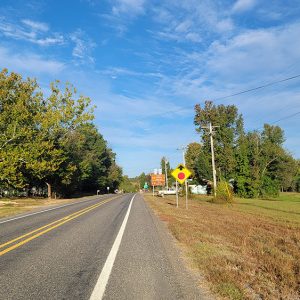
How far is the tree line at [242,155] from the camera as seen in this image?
62.4 m

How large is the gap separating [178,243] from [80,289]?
5.04 m

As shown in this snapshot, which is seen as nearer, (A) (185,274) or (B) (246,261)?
(A) (185,274)

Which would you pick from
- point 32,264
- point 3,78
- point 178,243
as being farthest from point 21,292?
point 3,78

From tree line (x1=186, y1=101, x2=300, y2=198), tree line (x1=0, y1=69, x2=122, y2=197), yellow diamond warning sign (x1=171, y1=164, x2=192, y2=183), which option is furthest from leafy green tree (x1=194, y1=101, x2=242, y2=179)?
yellow diamond warning sign (x1=171, y1=164, x2=192, y2=183)

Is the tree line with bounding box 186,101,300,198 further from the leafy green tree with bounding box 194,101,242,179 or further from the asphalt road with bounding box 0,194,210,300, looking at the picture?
the asphalt road with bounding box 0,194,210,300

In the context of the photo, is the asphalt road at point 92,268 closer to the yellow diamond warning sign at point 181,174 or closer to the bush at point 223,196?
the yellow diamond warning sign at point 181,174

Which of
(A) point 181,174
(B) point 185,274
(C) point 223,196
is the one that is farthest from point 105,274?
(C) point 223,196

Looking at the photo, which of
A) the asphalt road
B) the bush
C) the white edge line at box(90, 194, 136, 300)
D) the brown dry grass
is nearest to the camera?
the white edge line at box(90, 194, 136, 300)

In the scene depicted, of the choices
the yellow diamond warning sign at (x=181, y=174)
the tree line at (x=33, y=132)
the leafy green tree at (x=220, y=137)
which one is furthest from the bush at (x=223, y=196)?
the leafy green tree at (x=220, y=137)

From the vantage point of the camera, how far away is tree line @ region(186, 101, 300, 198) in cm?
6240

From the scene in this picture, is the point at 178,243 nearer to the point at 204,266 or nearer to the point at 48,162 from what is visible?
the point at 204,266

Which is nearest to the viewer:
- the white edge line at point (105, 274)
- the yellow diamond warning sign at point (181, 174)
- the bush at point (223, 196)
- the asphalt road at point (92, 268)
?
the white edge line at point (105, 274)

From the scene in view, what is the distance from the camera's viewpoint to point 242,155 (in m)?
62.3

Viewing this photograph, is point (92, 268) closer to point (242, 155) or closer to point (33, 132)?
point (33, 132)
